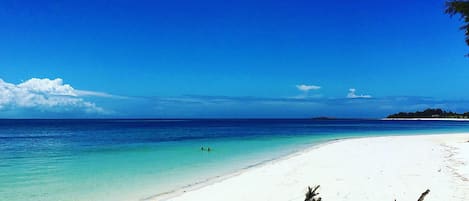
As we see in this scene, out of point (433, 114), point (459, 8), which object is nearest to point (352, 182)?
point (459, 8)

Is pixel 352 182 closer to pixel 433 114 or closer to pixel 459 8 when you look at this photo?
pixel 459 8

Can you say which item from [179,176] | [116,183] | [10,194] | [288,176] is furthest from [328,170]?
[10,194]

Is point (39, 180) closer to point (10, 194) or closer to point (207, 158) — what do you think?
point (10, 194)

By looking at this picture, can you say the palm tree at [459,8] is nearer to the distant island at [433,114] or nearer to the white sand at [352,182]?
the white sand at [352,182]

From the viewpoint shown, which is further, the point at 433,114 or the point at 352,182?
the point at 433,114

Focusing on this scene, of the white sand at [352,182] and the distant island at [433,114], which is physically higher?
→ the distant island at [433,114]

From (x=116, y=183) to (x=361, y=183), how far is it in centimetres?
735

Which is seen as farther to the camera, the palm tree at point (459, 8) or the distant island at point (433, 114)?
the distant island at point (433, 114)

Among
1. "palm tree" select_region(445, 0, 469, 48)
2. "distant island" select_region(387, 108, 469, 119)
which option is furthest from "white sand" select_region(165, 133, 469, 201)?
"distant island" select_region(387, 108, 469, 119)

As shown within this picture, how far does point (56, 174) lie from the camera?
14.3 m

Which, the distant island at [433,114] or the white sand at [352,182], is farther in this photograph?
the distant island at [433,114]

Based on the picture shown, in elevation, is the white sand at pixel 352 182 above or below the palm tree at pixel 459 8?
below

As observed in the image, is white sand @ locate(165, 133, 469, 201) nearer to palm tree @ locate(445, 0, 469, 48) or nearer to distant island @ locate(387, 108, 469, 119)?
palm tree @ locate(445, 0, 469, 48)

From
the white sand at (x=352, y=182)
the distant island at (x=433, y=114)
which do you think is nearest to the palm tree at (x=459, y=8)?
the white sand at (x=352, y=182)
